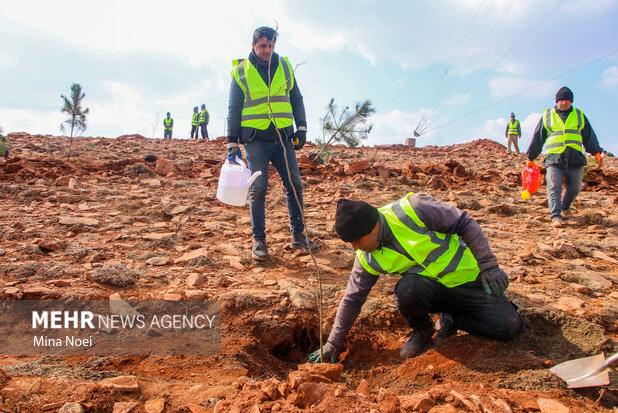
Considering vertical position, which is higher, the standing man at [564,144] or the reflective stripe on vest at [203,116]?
the reflective stripe on vest at [203,116]

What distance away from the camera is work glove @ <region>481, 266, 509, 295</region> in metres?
2.38

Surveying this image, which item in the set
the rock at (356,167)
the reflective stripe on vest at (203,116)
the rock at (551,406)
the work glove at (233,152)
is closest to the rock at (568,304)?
the rock at (551,406)

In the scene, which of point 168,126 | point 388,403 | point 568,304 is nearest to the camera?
point 388,403

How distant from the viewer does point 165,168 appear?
26.2 ft

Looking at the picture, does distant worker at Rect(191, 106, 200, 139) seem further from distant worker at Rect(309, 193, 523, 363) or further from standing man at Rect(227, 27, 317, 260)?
distant worker at Rect(309, 193, 523, 363)

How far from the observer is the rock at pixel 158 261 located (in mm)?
3650

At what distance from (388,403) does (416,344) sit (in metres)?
0.91

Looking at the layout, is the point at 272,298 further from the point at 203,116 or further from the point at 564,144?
the point at 203,116

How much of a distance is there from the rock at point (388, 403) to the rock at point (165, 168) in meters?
6.69

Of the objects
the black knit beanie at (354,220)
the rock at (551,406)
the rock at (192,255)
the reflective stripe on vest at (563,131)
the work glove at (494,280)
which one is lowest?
the rock at (551,406)

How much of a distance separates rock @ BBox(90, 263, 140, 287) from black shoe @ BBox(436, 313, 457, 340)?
2087mm

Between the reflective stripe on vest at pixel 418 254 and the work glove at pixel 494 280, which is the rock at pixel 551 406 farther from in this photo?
the reflective stripe on vest at pixel 418 254

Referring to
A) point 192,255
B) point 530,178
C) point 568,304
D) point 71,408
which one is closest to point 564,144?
point 530,178

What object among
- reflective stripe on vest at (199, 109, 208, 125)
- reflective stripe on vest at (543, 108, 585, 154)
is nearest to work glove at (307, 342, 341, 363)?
reflective stripe on vest at (543, 108, 585, 154)
